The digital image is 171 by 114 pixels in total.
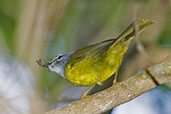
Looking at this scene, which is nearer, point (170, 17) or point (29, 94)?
point (29, 94)

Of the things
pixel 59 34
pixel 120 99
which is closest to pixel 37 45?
pixel 120 99

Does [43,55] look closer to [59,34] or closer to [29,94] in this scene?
[29,94]

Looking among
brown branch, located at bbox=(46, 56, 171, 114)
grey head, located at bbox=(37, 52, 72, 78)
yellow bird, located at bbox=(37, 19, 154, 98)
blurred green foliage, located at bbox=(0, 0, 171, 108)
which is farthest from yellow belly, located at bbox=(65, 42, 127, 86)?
blurred green foliage, located at bbox=(0, 0, 171, 108)

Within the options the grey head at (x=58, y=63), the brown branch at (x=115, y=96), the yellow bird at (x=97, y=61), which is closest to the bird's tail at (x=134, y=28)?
the yellow bird at (x=97, y=61)

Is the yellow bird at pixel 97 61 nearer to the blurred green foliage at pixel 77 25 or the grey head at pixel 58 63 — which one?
the grey head at pixel 58 63

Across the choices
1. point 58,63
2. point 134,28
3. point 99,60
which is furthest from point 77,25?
point 134,28

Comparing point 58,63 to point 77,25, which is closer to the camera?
point 58,63

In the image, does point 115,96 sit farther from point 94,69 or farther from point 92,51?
point 92,51

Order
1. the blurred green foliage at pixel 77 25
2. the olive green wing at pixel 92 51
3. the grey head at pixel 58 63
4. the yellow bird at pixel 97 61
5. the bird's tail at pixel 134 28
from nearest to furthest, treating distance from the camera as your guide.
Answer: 1. the bird's tail at pixel 134 28
2. the yellow bird at pixel 97 61
3. the olive green wing at pixel 92 51
4. the grey head at pixel 58 63
5. the blurred green foliage at pixel 77 25
